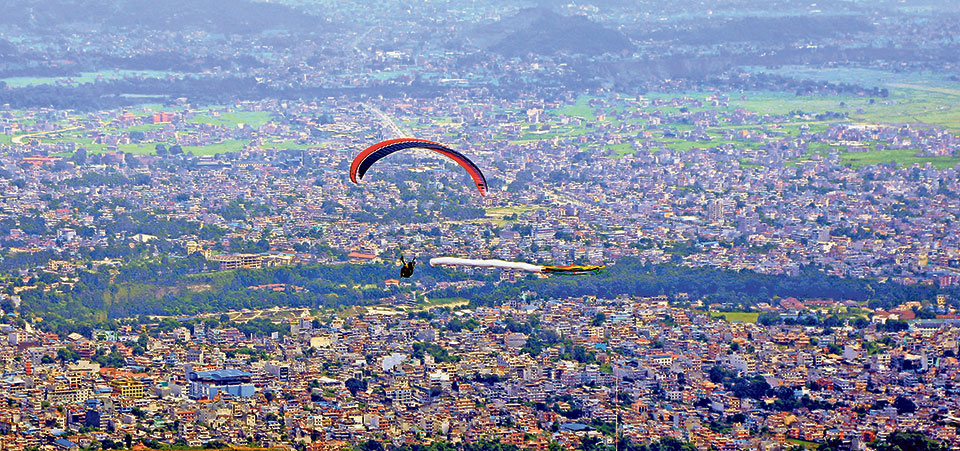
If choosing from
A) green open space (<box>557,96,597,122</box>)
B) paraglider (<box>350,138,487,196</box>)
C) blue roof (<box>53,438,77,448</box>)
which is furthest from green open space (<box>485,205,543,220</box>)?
paraglider (<box>350,138,487,196</box>)

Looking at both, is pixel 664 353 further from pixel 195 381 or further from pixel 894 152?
pixel 894 152

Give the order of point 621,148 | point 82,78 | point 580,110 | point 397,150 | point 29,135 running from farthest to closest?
point 82,78, point 580,110, point 29,135, point 621,148, point 397,150

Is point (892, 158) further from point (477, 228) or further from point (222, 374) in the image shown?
point (222, 374)

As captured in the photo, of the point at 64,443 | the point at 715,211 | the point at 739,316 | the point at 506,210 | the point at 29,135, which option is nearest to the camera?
the point at 64,443

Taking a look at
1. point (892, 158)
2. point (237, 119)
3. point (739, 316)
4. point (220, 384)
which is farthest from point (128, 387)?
point (237, 119)

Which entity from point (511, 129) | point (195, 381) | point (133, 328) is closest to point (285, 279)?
point (133, 328)

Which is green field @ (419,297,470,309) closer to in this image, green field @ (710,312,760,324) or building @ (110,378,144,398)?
green field @ (710,312,760,324)

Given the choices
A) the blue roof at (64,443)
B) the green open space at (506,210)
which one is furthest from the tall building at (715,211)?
the blue roof at (64,443)
